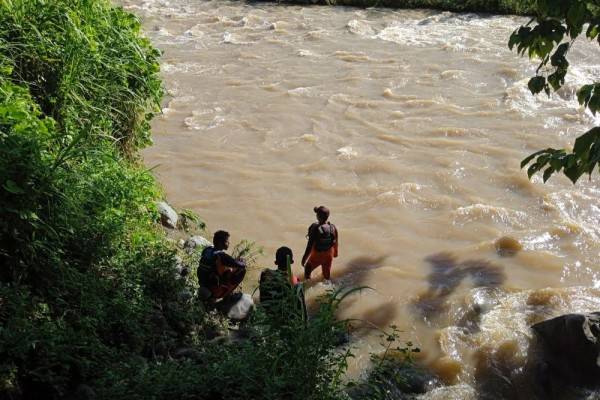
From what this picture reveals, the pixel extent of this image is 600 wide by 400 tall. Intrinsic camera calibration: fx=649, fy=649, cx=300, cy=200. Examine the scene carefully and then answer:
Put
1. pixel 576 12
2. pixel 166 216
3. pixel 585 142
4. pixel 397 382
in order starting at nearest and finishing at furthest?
pixel 585 142 < pixel 576 12 < pixel 397 382 < pixel 166 216

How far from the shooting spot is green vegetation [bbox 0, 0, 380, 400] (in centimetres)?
393

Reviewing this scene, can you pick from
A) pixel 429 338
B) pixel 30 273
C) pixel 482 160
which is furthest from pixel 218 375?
pixel 482 160

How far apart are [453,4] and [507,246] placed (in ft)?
36.0

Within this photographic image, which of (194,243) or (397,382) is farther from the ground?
(194,243)

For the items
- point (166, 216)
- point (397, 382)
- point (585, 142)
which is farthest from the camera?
point (166, 216)

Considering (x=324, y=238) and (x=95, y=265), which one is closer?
(x=95, y=265)

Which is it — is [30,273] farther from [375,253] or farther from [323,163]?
[323,163]

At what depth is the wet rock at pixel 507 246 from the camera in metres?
7.04

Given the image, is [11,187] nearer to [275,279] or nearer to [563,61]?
[275,279]

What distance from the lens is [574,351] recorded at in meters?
5.27

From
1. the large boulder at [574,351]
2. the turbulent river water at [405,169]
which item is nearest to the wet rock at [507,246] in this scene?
the turbulent river water at [405,169]

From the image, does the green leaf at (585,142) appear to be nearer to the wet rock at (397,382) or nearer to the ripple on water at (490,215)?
the wet rock at (397,382)

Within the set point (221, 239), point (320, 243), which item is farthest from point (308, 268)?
point (221, 239)

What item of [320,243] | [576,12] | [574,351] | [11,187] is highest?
[576,12]
